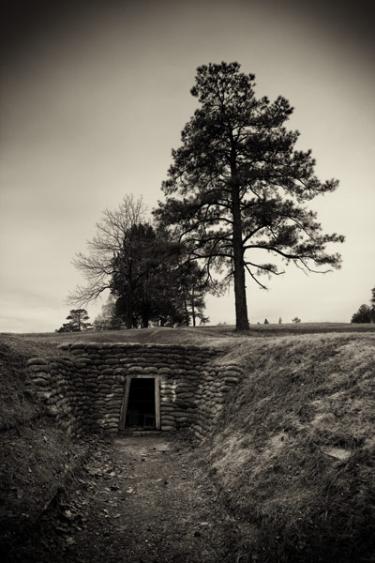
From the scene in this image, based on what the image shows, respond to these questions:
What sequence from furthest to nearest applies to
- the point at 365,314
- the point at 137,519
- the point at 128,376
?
the point at 365,314 → the point at 128,376 → the point at 137,519

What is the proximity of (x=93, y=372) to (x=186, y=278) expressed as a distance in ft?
25.1

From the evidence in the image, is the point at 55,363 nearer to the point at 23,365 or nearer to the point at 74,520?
the point at 23,365

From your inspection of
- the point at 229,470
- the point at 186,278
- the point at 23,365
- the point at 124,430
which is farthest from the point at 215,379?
the point at 186,278

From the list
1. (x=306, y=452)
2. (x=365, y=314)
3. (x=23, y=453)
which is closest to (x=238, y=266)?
(x=306, y=452)

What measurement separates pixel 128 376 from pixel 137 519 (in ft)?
17.1

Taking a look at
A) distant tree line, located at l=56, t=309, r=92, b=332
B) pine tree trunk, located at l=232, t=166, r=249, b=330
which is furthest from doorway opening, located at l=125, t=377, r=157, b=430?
distant tree line, located at l=56, t=309, r=92, b=332

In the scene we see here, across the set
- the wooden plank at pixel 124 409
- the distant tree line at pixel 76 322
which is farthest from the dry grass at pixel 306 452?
the distant tree line at pixel 76 322

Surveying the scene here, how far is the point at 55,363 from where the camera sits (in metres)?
8.16

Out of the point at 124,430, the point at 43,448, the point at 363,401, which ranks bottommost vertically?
the point at 124,430

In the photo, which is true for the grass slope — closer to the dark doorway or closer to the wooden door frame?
the wooden door frame

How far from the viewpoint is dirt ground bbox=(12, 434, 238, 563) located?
3.74m

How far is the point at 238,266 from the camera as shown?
15.6 metres

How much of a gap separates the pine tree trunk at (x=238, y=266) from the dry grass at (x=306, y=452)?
806cm

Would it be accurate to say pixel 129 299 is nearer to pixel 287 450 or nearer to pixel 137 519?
pixel 137 519
